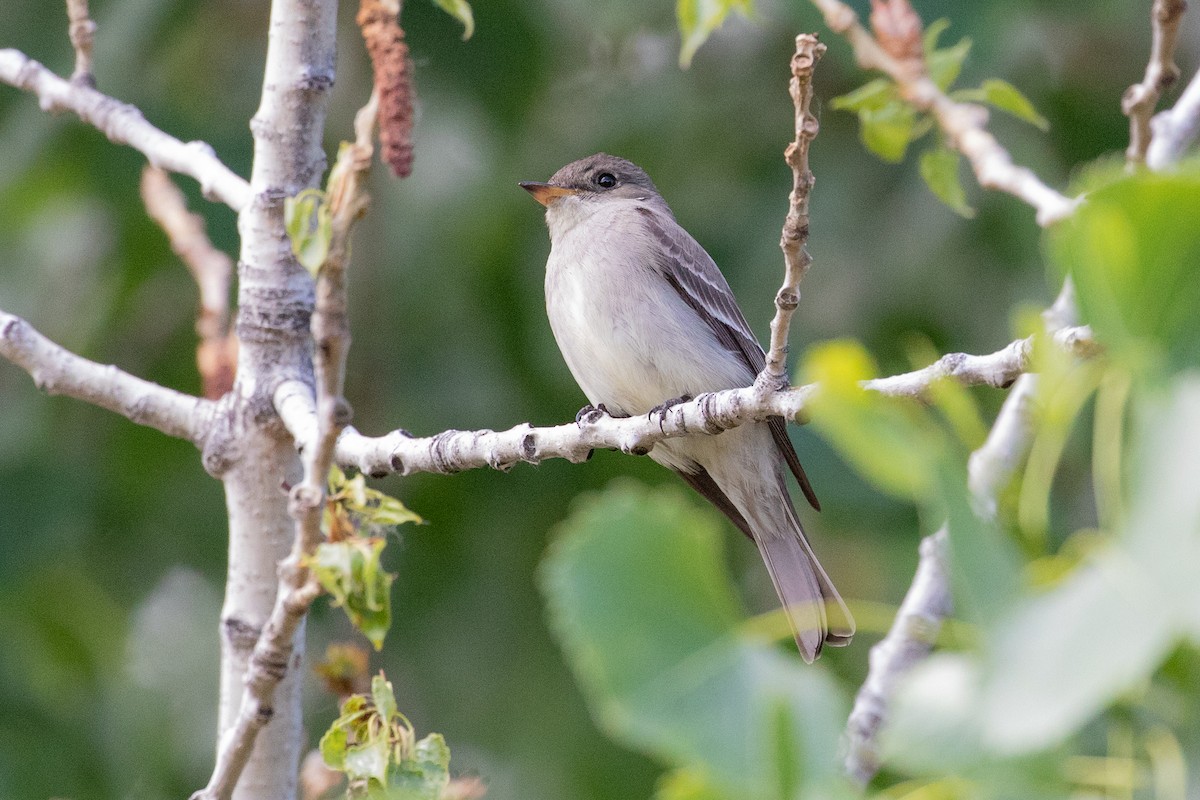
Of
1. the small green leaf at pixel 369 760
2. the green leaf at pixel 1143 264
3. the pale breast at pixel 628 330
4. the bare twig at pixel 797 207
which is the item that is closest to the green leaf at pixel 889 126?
the bare twig at pixel 797 207

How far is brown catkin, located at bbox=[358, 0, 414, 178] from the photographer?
209 centimetres

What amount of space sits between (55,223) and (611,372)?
3.41 meters

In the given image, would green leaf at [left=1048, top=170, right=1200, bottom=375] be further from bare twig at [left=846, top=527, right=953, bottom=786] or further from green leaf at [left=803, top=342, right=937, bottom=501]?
bare twig at [left=846, top=527, right=953, bottom=786]

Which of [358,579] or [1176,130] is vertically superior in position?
[1176,130]

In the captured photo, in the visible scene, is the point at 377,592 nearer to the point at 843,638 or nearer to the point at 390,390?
the point at 843,638

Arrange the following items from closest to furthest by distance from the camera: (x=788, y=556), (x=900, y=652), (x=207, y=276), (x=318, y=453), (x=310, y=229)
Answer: (x=310, y=229) < (x=318, y=453) < (x=207, y=276) < (x=900, y=652) < (x=788, y=556)

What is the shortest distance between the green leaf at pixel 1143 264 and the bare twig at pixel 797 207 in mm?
1218

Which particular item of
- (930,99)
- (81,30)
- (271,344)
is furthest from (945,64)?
(81,30)

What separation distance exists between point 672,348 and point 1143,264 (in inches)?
139

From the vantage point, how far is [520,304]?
6262 mm

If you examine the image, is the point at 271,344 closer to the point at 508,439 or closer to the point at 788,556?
the point at 508,439

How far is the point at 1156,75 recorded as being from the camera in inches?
136

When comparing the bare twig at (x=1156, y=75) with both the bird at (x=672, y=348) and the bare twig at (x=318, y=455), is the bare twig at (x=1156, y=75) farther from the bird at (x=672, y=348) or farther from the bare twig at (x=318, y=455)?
the bare twig at (x=318, y=455)

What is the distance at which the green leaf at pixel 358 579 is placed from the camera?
2207mm
